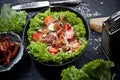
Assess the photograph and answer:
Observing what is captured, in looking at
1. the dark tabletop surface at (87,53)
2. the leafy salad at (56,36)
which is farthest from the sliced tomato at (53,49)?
the dark tabletop surface at (87,53)

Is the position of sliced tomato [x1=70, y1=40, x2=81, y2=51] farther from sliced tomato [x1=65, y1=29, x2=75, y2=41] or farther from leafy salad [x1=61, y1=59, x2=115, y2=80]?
leafy salad [x1=61, y1=59, x2=115, y2=80]

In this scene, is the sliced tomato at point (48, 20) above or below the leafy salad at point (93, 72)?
above

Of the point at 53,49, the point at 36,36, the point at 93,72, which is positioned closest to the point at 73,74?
→ the point at 93,72

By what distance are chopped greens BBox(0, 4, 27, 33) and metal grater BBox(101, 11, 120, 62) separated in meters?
0.41

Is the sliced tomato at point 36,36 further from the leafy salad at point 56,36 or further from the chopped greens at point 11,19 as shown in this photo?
the chopped greens at point 11,19

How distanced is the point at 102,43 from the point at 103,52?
0.05m

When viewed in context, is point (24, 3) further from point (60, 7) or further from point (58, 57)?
point (58, 57)

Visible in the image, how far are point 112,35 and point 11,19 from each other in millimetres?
522

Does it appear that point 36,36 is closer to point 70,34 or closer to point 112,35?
point 70,34

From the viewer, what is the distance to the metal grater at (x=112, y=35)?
1.39m

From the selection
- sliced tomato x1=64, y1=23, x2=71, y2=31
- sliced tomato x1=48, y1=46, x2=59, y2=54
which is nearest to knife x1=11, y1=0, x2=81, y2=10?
sliced tomato x1=64, y1=23, x2=71, y2=31

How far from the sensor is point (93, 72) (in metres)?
1.36

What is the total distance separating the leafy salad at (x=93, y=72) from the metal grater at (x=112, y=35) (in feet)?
0.34

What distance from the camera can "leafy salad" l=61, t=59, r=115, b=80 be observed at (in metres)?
1.35
